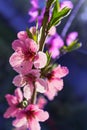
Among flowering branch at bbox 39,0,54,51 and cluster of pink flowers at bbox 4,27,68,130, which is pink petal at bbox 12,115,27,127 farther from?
flowering branch at bbox 39,0,54,51

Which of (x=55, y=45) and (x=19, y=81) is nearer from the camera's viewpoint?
(x=19, y=81)

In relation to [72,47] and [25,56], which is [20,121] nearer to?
[25,56]

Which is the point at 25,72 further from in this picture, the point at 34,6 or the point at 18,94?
the point at 34,6

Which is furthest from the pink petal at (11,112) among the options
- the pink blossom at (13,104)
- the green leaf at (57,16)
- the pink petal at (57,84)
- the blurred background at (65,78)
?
the blurred background at (65,78)

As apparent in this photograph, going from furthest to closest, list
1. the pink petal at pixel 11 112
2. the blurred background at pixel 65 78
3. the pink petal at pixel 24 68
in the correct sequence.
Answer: the blurred background at pixel 65 78
the pink petal at pixel 11 112
the pink petal at pixel 24 68

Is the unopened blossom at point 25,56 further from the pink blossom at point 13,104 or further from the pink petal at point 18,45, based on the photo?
the pink blossom at point 13,104

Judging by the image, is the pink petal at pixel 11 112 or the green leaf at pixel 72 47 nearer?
the pink petal at pixel 11 112

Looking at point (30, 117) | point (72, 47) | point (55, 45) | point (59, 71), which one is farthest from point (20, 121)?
point (55, 45)
